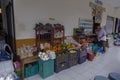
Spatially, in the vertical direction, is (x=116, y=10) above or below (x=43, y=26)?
above

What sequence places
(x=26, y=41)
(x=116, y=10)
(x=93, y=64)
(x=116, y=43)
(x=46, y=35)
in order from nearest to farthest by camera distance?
(x=26, y=41)
(x=46, y=35)
(x=93, y=64)
(x=116, y=43)
(x=116, y=10)

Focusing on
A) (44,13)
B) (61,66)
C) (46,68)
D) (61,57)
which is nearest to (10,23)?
(44,13)

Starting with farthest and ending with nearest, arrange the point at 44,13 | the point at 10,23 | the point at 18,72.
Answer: the point at 44,13 → the point at 10,23 → the point at 18,72

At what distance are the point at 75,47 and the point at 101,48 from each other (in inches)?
84.2

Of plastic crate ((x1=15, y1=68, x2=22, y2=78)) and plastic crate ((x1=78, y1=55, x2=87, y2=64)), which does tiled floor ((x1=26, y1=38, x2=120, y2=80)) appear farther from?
plastic crate ((x1=15, y1=68, x2=22, y2=78))

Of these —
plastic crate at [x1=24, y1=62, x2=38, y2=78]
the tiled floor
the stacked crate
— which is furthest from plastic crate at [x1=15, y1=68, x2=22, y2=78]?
the stacked crate

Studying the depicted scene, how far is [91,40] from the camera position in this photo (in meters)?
5.41

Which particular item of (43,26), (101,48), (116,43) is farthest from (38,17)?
(116,43)

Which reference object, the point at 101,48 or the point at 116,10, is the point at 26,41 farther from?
the point at 116,10

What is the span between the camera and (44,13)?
129 inches

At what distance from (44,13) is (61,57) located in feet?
5.00

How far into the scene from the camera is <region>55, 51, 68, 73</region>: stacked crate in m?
3.00

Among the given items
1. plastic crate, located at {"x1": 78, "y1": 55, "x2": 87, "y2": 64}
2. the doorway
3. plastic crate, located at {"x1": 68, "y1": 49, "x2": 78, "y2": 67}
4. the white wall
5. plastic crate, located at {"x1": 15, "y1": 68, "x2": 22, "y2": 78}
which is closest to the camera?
plastic crate, located at {"x1": 15, "y1": 68, "x2": 22, "y2": 78}

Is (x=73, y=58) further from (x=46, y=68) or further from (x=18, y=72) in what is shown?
(x=18, y=72)
